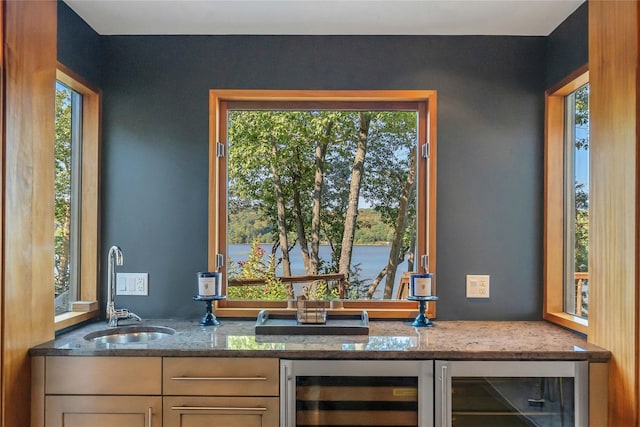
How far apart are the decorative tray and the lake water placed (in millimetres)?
238

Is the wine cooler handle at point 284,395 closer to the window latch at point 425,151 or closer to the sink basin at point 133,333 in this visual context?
the sink basin at point 133,333

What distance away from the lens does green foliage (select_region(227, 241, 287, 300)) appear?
2.72m

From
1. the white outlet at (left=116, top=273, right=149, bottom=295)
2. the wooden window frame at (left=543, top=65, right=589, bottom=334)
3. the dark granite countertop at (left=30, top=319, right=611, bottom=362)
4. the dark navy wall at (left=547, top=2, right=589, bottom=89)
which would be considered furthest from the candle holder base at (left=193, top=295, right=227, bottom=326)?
the dark navy wall at (left=547, top=2, right=589, bottom=89)

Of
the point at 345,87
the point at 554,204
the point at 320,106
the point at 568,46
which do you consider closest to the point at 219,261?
the point at 320,106

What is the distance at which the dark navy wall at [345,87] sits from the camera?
263 centimetres

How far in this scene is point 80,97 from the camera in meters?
2.62

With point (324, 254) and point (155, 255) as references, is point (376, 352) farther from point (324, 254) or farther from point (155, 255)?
point (155, 255)

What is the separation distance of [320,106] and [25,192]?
4.66 feet

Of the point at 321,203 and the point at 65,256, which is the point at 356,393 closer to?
the point at 321,203

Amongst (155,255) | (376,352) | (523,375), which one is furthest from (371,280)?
(155,255)

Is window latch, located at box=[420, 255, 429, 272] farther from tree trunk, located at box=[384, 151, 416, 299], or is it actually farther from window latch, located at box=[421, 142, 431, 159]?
window latch, located at box=[421, 142, 431, 159]

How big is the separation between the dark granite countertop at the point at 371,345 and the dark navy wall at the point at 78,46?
1.24 m

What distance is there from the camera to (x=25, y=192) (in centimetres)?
197

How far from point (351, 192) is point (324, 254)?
356mm
